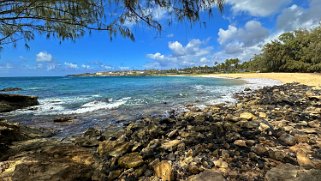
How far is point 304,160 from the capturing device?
503 cm

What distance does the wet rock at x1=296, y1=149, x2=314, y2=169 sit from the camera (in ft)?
15.9

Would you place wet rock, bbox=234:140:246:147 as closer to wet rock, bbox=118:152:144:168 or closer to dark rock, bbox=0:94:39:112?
wet rock, bbox=118:152:144:168

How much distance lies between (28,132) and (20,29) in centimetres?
485

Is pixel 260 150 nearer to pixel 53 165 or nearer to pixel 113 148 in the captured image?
pixel 113 148

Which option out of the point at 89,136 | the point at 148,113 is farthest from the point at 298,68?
the point at 89,136

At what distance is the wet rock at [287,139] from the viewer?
610 centimetres

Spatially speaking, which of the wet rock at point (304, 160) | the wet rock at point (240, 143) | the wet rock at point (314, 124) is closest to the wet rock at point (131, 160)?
the wet rock at point (240, 143)

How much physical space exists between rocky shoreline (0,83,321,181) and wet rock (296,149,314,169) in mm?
→ 14

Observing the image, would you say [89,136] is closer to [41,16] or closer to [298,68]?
[41,16]

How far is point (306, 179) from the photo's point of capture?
3850 mm

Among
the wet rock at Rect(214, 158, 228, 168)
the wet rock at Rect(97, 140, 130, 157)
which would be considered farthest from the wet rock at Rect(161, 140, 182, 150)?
the wet rock at Rect(214, 158, 228, 168)

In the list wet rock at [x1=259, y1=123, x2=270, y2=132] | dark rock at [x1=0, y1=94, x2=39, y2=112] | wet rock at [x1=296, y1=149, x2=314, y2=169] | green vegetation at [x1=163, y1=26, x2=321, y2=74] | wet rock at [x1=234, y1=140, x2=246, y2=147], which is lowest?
dark rock at [x1=0, y1=94, x2=39, y2=112]

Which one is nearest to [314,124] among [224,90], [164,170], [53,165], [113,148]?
[164,170]

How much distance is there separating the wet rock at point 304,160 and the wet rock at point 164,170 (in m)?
2.61
